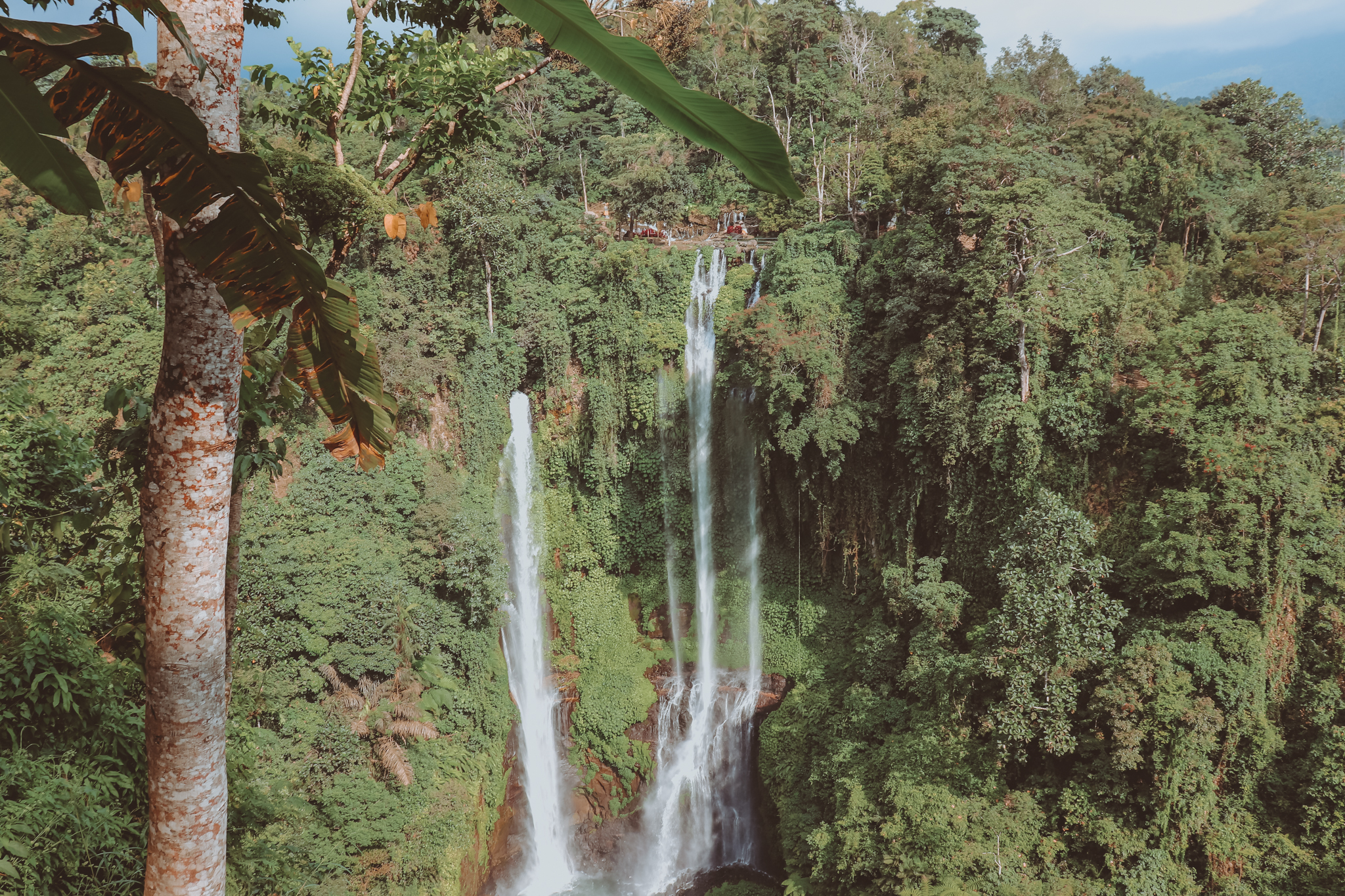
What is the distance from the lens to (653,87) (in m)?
0.90

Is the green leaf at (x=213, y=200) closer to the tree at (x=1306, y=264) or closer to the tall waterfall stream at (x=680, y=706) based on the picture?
A: the tree at (x=1306, y=264)

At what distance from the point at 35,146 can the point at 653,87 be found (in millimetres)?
962

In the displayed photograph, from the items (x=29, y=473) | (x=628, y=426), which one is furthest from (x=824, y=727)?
(x=29, y=473)

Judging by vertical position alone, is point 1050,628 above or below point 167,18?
below

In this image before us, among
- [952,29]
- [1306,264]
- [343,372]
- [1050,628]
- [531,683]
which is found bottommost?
[531,683]

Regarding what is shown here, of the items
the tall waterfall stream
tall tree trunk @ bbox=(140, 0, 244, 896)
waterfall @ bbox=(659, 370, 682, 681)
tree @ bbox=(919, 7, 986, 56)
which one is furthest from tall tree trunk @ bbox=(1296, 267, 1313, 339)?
tree @ bbox=(919, 7, 986, 56)

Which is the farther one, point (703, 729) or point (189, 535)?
point (703, 729)

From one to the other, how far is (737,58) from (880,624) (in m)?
20.0

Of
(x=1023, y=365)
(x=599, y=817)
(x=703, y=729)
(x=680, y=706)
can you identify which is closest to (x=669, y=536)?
(x=680, y=706)

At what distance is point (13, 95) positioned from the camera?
3.45 feet

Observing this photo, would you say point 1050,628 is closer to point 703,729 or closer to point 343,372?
point 703,729

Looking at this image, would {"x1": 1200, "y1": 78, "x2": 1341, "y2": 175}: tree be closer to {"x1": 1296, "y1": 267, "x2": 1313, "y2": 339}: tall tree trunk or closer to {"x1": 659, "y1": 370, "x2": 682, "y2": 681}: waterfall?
{"x1": 1296, "y1": 267, "x2": 1313, "y2": 339}: tall tree trunk

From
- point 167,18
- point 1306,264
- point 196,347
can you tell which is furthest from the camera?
point 1306,264

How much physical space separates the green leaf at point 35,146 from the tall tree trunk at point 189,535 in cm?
42
